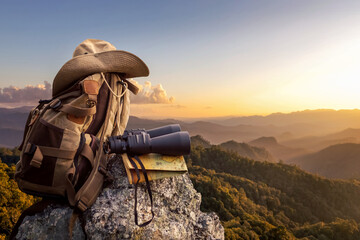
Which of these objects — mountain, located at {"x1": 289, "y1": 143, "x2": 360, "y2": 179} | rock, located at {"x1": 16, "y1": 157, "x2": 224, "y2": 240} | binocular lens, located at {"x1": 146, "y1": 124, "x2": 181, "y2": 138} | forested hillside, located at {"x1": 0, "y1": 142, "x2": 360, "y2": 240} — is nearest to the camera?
rock, located at {"x1": 16, "y1": 157, "x2": 224, "y2": 240}

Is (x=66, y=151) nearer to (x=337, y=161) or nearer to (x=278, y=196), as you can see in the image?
(x=278, y=196)

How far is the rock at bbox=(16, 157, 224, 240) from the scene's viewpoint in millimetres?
2506

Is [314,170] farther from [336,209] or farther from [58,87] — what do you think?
[58,87]

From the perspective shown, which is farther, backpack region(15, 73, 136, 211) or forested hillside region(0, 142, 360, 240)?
forested hillside region(0, 142, 360, 240)

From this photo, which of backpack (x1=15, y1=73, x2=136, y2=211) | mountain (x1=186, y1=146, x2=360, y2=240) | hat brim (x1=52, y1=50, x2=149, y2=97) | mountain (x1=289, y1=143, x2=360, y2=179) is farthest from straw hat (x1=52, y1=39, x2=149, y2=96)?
mountain (x1=289, y1=143, x2=360, y2=179)

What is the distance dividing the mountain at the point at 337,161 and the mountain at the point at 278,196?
64.3 metres

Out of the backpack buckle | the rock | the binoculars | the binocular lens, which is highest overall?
the binocular lens

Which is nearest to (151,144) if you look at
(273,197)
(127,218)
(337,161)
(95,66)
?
(127,218)

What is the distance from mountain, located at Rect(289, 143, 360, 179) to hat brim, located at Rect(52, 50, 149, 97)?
163516 mm

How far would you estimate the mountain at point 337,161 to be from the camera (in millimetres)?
142250

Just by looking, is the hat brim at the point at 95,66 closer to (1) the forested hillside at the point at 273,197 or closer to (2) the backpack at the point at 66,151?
(2) the backpack at the point at 66,151

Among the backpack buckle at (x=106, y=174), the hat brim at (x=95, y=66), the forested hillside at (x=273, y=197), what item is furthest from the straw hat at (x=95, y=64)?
the forested hillside at (x=273, y=197)

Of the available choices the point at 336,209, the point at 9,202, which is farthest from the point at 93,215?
the point at 336,209

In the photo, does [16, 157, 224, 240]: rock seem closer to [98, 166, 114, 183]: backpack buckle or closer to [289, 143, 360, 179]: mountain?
[98, 166, 114, 183]: backpack buckle
